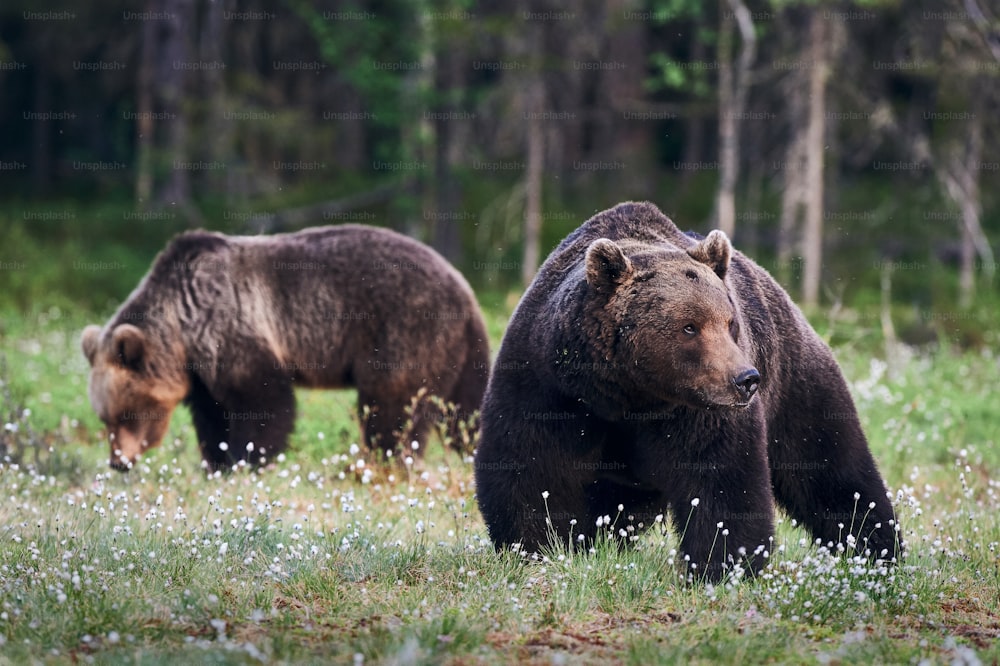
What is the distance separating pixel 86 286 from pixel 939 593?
20.3 meters

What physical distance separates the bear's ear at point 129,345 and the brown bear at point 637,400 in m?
4.76

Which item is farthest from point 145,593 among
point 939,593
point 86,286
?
point 86,286

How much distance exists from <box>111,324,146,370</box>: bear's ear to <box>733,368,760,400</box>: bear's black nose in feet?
19.5

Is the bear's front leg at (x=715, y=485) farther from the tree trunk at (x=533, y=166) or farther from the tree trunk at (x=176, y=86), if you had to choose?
the tree trunk at (x=176, y=86)

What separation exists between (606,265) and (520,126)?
968 inches

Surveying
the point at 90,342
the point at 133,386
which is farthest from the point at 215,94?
the point at 133,386

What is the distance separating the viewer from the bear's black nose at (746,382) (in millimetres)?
5328

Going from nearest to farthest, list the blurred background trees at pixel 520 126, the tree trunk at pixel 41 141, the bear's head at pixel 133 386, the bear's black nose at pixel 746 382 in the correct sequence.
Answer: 1. the bear's black nose at pixel 746 382
2. the bear's head at pixel 133 386
3. the blurred background trees at pixel 520 126
4. the tree trunk at pixel 41 141

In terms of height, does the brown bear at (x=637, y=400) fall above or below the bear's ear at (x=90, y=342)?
above

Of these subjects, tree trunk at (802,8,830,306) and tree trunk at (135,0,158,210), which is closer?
tree trunk at (802,8,830,306)

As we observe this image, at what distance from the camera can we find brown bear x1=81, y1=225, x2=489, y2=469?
9.77 m

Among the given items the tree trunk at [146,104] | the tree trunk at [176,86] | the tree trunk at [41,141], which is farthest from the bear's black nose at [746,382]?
the tree trunk at [41,141]

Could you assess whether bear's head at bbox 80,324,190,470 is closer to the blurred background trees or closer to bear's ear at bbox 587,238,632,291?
bear's ear at bbox 587,238,632,291

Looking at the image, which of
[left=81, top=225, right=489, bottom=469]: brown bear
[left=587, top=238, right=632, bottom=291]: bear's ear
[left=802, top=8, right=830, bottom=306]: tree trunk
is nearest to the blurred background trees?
[left=802, top=8, right=830, bottom=306]: tree trunk
